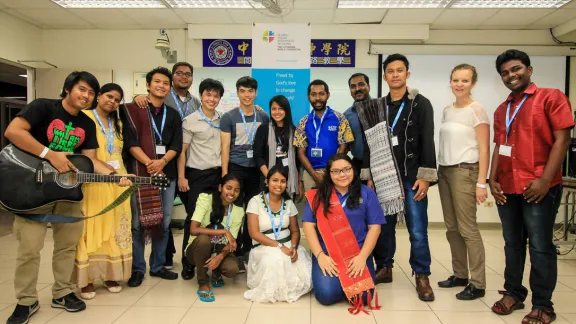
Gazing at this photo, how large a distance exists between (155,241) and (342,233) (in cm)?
158

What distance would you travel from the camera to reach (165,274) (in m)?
3.33

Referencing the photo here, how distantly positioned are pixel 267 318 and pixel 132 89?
464cm

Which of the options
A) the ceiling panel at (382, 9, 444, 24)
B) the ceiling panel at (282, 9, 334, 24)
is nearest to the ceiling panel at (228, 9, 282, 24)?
the ceiling panel at (282, 9, 334, 24)

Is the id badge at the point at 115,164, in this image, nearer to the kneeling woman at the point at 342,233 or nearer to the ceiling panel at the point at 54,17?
the kneeling woman at the point at 342,233

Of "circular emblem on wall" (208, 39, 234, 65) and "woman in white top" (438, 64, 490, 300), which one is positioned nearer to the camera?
"woman in white top" (438, 64, 490, 300)

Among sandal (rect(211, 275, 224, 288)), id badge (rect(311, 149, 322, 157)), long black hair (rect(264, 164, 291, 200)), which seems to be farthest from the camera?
id badge (rect(311, 149, 322, 157))

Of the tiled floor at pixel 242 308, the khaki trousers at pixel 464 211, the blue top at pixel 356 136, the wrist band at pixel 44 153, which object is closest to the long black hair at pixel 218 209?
the tiled floor at pixel 242 308

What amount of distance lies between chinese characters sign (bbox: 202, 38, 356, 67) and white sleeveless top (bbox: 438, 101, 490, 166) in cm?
320

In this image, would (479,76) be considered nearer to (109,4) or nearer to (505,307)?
(505,307)

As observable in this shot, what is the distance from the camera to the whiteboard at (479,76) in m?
5.82

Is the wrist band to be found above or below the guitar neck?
above

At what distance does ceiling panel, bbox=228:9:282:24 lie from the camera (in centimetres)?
522

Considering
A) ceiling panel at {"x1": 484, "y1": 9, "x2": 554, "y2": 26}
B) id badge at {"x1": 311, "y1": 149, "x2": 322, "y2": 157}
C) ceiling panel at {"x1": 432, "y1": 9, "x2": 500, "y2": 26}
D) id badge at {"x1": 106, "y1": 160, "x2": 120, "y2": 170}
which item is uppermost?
ceiling panel at {"x1": 432, "y1": 9, "x2": 500, "y2": 26}

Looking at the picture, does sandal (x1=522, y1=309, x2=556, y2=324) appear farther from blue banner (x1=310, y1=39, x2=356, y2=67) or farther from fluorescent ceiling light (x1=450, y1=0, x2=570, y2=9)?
blue banner (x1=310, y1=39, x2=356, y2=67)
